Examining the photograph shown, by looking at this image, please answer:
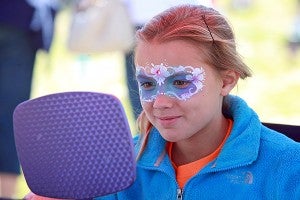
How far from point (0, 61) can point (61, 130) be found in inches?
98.4

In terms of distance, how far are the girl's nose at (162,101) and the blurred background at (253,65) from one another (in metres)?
2.71

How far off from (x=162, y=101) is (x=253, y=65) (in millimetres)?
3723

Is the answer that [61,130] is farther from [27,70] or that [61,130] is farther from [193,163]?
[27,70]

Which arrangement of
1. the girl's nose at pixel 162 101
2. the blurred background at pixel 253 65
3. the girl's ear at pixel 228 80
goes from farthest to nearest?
the blurred background at pixel 253 65
the girl's ear at pixel 228 80
the girl's nose at pixel 162 101

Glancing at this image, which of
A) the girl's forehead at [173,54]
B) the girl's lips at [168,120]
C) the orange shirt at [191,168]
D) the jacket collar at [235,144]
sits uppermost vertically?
the girl's forehead at [173,54]

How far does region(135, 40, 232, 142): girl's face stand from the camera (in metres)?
1.64

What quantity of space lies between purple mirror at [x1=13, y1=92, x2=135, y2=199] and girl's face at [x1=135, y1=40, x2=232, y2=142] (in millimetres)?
Result: 420

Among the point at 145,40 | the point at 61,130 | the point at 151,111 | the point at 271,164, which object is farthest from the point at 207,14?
the point at 61,130

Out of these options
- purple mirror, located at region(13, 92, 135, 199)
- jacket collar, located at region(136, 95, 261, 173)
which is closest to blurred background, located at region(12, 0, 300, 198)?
jacket collar, located at region(136, 95, 261, 173)

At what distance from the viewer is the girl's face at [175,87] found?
1.64 m

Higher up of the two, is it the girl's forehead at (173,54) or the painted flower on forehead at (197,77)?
the girl's forehead at (173,54)

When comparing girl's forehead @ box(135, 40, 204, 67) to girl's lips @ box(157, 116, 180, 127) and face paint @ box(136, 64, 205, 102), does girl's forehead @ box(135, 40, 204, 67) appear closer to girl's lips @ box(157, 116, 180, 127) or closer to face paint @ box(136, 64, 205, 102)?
face paint @ box(136, 64, 205, 102)

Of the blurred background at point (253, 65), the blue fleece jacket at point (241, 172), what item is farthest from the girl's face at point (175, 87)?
the blurred background at point (253, 65)

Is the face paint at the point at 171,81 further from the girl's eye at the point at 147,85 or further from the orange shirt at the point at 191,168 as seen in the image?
the orange shirt at the point at 191,168
